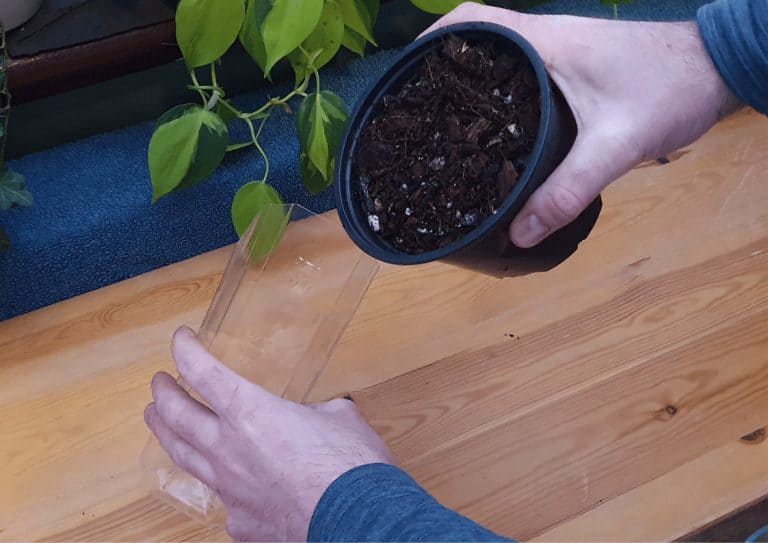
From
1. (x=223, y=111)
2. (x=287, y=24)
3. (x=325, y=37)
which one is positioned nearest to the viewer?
(x=287, y=24)

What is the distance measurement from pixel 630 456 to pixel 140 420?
22.7 inches

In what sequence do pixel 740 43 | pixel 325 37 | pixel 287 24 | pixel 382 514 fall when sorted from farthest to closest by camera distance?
pixel 325 37 → pixel 287 24 → pixel 740 43 → pixel 382 514

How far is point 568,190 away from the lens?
569mm

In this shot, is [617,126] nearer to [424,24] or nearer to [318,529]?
[318,529]

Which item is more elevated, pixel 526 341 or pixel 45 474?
pixel 526 341

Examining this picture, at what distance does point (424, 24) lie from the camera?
1118 mm

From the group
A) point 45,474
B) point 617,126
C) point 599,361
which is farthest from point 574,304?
point 45,474

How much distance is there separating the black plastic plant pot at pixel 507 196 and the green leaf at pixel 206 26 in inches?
11.3

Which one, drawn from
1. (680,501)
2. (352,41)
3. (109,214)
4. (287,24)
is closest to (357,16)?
(352,41)

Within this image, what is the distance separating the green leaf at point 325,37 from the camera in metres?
0.85

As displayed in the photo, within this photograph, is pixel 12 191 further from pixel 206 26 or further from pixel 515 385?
pixel 515 385

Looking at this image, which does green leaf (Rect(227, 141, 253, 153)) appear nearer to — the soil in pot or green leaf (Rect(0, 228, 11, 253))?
green leaf (Rect(0, 228, 11, 253))

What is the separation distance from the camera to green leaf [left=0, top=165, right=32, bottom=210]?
84 centimetres

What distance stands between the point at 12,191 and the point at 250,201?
0.87ft
